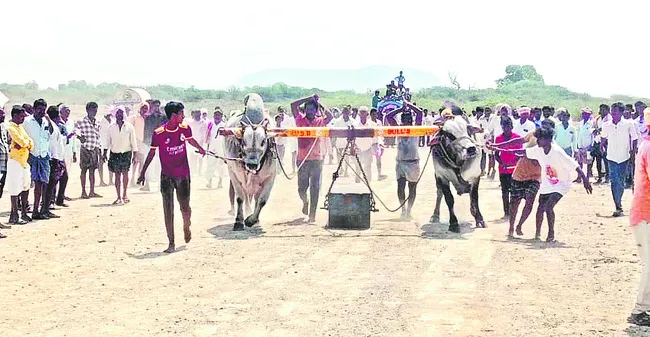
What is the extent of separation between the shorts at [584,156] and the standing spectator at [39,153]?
13.9m

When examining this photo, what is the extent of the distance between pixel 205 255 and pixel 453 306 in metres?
4.18

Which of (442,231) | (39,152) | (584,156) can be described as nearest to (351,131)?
(442,231)

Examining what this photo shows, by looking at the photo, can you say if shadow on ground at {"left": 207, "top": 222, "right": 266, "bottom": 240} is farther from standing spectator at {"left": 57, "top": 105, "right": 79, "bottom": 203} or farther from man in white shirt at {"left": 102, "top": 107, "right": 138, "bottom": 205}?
standing spectator at {"left": 57, "top": 105, "right": 79, "bottom": 203}

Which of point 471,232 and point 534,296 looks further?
point 471,232

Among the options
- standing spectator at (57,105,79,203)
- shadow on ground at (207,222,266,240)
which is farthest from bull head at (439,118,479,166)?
standing spectator at (57,105,79,203)

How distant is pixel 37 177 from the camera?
49.3 ft

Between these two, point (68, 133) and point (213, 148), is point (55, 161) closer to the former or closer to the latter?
point (68, 133)

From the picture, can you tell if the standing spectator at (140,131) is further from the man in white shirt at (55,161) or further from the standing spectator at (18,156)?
the standing spectator at (18,156)

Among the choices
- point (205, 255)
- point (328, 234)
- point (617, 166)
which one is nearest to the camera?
point (205, 255)

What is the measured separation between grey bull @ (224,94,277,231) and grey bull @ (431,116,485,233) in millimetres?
2843

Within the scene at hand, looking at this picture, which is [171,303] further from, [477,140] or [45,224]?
[477,140]

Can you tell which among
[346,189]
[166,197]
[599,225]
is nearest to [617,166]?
[599,225]

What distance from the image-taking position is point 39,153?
48.9 ft

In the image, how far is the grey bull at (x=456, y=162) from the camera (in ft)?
45.4
